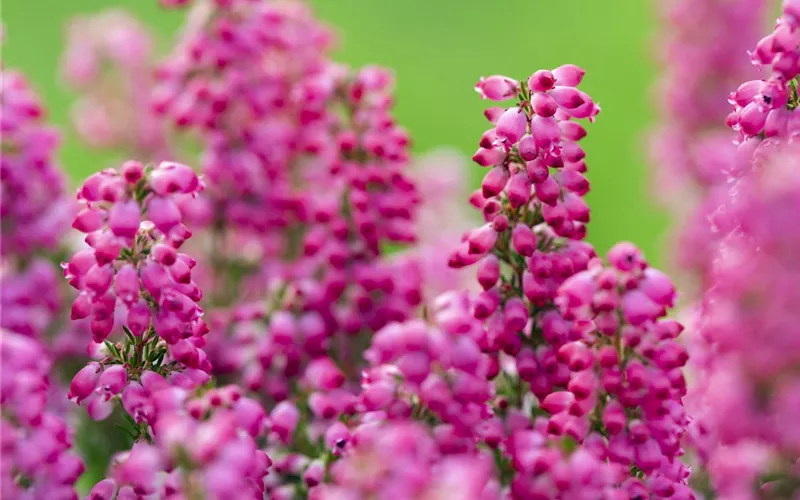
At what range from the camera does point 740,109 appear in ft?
3.57

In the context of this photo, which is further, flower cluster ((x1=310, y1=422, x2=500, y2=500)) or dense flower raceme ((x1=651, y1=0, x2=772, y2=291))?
dense flower raceme ((x1=651, y1=0, x2=772, y2=291))

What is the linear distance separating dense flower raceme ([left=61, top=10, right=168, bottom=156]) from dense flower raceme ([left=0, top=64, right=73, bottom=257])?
74 cm

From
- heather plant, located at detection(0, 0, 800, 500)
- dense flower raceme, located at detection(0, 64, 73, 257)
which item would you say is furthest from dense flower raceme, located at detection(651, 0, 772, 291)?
dense flower raceme, located at detection(0, 64, 73, 257)

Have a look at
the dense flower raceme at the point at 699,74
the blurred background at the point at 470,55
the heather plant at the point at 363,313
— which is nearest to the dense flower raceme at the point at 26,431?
the heather plant at the point at 363,313

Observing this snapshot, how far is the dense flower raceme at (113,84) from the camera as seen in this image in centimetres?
224

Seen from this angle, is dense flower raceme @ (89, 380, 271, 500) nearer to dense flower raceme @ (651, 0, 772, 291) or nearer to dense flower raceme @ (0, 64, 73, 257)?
dense flower raceme @ (0, 64, 73, 257)

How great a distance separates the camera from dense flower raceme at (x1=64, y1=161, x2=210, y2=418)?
101 cm

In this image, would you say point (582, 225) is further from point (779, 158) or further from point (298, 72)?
point (298, 72)

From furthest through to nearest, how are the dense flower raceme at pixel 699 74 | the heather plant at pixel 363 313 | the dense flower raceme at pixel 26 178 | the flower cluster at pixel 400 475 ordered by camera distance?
1. the dense flower raceme at pixel 699 74
2. the dense flower raceme at pixel 26 178
3. the heather plant at pixel 363 313
4. the flower cluster at pixel 400 475

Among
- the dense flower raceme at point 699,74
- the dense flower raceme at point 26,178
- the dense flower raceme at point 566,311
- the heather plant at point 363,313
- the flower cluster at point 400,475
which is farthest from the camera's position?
the dense flower raceme at point 699,74

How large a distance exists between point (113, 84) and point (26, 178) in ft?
3.04

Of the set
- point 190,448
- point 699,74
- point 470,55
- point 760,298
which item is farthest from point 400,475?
point 470,55

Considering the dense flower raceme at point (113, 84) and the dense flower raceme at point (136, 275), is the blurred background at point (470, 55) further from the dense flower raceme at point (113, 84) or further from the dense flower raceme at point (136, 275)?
the dense flower raceme at point (136, 275)

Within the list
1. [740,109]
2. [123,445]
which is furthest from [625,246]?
[123,445]
